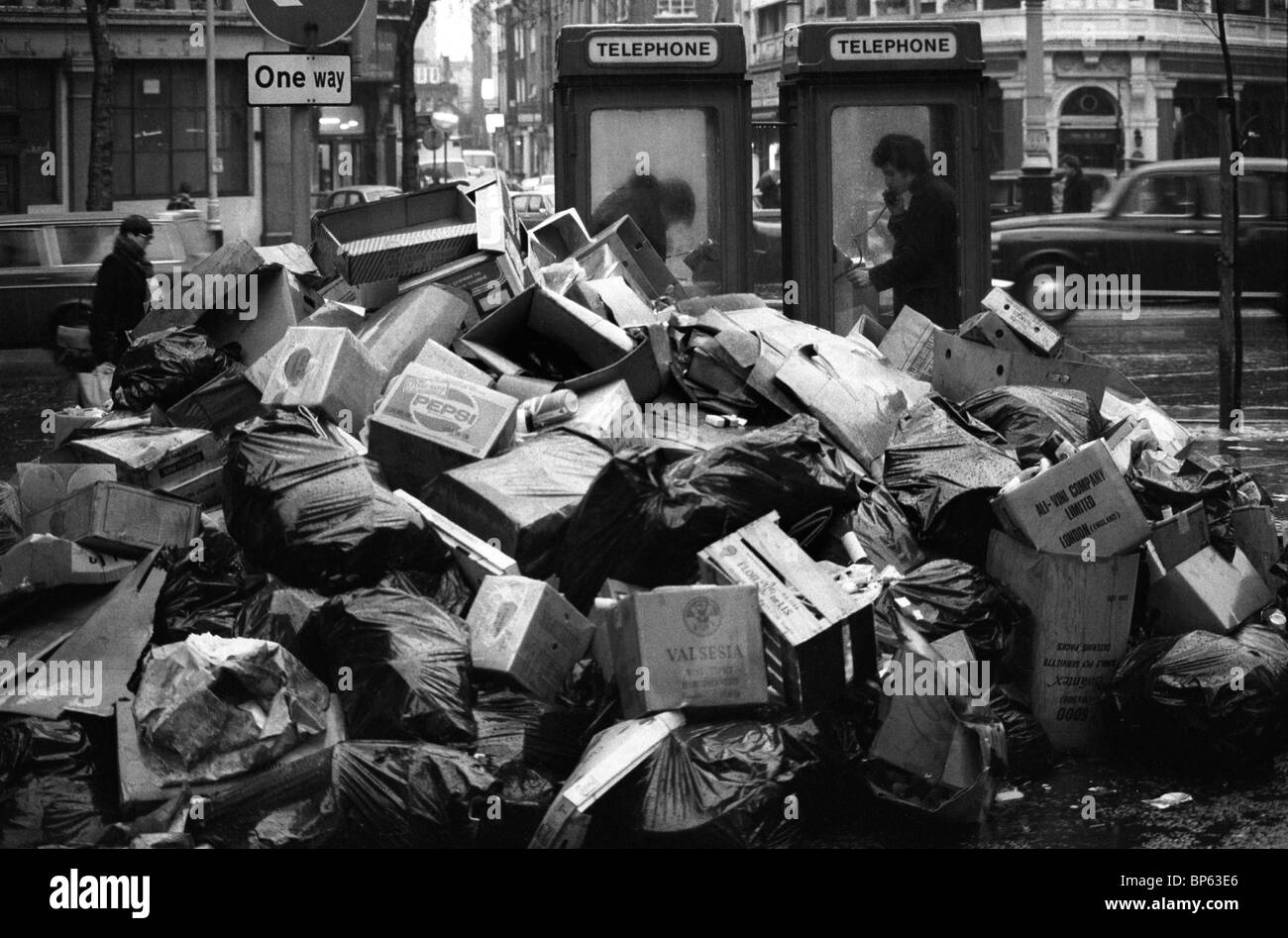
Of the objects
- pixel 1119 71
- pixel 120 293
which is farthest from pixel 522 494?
pixel 1119 71

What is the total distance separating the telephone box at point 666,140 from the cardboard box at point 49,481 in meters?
4.15

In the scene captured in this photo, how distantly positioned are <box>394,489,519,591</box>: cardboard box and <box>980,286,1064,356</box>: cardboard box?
2552mm

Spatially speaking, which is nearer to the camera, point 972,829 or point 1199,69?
point 972,829

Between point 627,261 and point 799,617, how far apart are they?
145 inches

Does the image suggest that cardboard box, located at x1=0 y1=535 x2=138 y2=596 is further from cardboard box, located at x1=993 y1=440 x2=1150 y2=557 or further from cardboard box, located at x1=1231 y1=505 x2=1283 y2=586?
cardboard box, located at x1=1231 y1=505 x2=1283 y2=586

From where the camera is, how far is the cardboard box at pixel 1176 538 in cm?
544

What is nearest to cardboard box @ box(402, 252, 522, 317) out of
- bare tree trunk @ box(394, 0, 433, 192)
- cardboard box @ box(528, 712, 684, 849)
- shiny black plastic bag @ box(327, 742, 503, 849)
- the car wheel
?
cardboard box @ box(528, 712, 684, 849)

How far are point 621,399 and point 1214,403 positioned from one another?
7906 millimetres

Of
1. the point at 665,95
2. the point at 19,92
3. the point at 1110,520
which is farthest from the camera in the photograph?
the point at 19,92

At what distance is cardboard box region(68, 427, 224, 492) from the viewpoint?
18.5 ft
